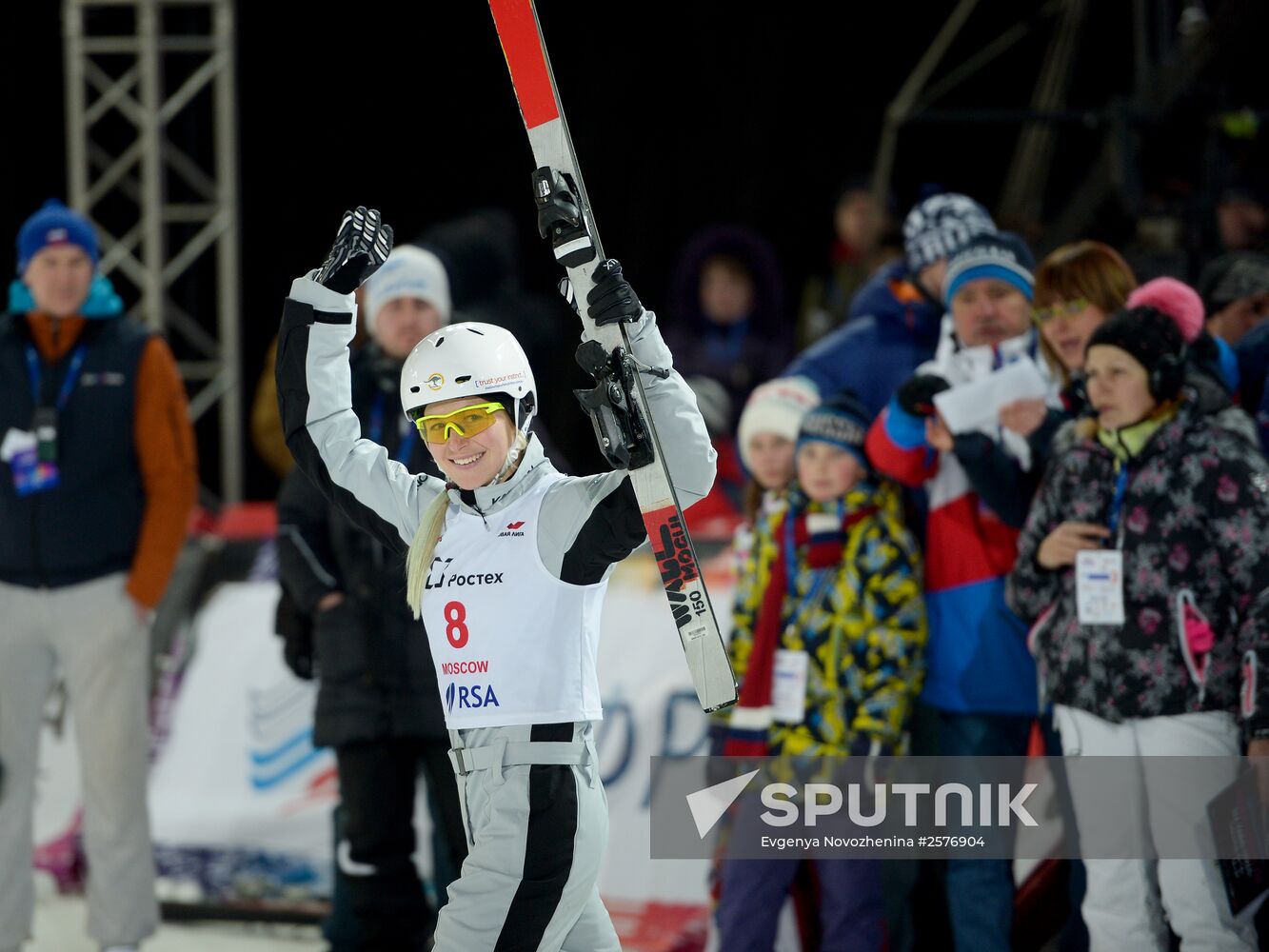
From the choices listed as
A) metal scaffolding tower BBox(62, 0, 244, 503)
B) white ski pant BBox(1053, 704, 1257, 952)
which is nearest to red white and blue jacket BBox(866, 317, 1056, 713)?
white ski pant BBox(1053, 704, 1257, 952)

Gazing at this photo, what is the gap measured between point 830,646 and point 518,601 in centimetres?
122

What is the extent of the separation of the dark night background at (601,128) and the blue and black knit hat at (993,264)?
4.53 m

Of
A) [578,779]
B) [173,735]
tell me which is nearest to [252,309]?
[173,735]

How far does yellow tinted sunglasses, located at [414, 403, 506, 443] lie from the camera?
9.18 feet

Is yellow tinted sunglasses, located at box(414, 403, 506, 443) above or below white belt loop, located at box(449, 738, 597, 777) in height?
above

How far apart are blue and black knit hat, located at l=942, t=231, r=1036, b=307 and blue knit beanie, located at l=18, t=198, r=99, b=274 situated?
2388 mm

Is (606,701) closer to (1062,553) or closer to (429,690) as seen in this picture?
(429,690)

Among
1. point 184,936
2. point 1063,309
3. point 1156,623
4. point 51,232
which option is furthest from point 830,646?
point 51,232

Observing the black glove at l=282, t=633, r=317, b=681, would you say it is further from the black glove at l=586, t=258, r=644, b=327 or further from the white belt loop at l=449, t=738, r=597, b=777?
the black glove at l=586, t=258, r=644, b=327

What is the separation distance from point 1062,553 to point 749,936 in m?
1.15

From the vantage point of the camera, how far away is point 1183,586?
321 cm

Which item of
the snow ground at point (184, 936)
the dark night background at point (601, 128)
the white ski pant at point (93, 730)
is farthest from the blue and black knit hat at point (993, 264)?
the dark night background at point (601, 128)

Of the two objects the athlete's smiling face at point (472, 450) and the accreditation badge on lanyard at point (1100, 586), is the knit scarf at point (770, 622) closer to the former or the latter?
the accreditation badge on lanyard at point (1100, 586)

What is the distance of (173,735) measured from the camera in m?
5.19
